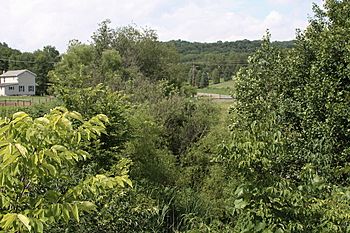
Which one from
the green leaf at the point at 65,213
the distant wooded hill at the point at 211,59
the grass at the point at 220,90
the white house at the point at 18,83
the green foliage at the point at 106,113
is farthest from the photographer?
the white house at the point at 18,83

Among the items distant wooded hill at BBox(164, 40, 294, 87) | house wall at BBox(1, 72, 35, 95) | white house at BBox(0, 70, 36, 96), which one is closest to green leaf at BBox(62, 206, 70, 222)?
distant wooded hill at BBox(164, 40, 294, 87)

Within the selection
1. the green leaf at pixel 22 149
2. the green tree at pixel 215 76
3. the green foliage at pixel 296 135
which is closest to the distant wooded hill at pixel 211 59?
the green tree at pixel 215 76

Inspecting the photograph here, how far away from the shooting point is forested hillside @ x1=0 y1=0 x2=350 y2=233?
95.0 inches

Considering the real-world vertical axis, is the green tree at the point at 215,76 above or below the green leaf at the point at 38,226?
above

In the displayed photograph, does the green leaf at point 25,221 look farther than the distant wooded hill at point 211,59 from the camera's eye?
No

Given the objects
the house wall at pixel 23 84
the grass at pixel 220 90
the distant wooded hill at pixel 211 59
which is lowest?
the house wall at pixel 23 84

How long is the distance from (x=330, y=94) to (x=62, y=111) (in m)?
5.57

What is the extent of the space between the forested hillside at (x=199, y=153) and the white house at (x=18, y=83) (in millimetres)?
55092

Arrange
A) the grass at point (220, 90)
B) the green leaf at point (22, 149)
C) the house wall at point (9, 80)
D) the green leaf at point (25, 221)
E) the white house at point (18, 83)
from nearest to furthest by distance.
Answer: the green leaf at point (25, 221) → the green leaf at point (22, 149) → the grass at point (220, 90) → the white house at point (18, 83) → the house wall at point (9, 80)

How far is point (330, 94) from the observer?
7.27 meters

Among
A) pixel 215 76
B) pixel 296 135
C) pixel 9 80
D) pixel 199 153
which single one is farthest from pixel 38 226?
pixel 9 80

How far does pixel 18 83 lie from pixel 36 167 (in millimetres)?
72057

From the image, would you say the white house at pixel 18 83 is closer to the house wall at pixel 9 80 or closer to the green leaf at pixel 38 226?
the house wall at pixel 9 80

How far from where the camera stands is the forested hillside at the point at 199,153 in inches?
95.0
